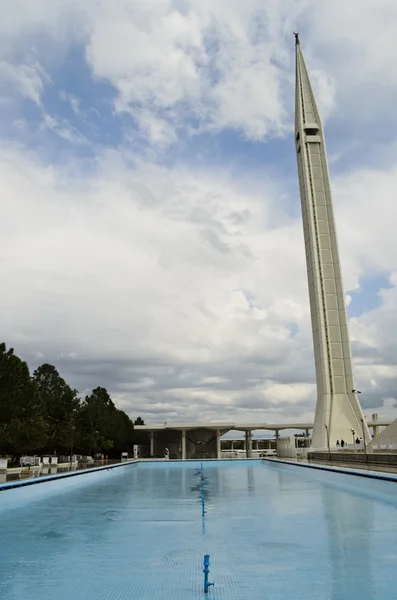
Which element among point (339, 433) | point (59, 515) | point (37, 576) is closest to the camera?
point (37, 576)

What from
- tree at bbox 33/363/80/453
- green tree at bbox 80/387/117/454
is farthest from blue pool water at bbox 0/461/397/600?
green tree at bbox 80/387/117/454

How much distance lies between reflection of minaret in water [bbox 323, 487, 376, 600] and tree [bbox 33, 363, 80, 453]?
25.4 m

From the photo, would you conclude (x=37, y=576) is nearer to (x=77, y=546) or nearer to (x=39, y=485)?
(x=77, y=546)

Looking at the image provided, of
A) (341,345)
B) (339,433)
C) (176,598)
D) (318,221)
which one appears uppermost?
(318,221)

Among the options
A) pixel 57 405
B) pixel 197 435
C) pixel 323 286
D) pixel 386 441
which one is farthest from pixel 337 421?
pixel 197 435

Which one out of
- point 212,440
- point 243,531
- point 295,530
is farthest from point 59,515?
point 212,440

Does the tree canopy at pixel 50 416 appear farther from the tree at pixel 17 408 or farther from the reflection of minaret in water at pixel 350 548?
the reflection of minaret in water at pixel 350 548

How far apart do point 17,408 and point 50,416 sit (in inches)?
370

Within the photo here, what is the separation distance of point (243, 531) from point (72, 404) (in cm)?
2911

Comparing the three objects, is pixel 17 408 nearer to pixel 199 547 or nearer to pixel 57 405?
pixel 57 405

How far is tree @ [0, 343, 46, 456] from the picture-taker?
24406 millimetres

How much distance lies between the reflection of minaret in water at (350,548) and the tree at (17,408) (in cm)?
1747

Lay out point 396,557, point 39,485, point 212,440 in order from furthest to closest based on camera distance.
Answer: point 212,440 < point 39,485 < point 396,557

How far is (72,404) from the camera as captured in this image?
35.3m
